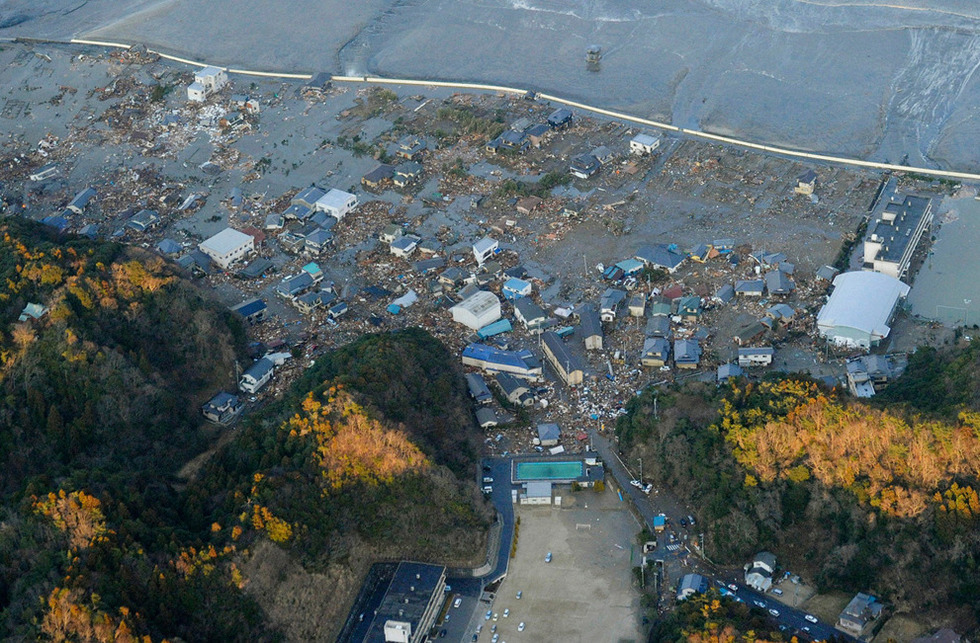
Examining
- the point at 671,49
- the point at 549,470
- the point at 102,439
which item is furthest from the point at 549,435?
the point at 671,49

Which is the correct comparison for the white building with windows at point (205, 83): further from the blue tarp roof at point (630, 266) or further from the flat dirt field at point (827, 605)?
the flat dirt field at point (827, 605)

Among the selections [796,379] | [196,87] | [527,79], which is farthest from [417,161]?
[796,379]

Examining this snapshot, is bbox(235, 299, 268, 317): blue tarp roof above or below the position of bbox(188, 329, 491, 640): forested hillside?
below

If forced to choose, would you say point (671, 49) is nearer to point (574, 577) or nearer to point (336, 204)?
point (336, 204)

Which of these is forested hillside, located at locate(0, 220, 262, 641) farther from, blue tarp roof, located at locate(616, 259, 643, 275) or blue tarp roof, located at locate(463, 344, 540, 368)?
blue tarp roof, located at locate(616, 259, 643, 275)

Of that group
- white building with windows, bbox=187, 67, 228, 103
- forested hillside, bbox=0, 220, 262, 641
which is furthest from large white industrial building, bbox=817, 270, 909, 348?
white building with windows, bbox=187, 67, 228, 103

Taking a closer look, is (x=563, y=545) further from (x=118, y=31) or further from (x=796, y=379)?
(x=118, y=31)

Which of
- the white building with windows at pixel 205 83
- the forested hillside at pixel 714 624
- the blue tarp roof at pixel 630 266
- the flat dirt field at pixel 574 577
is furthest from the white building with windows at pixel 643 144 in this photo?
the forested hillside at pixel 714 624
